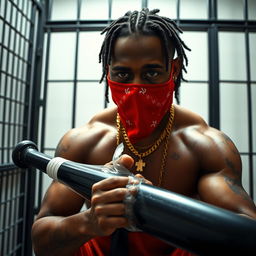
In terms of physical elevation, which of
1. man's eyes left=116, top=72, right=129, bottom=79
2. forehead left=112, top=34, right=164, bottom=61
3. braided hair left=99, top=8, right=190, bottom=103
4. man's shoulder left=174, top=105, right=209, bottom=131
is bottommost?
man's shoulder left=174, top=105, right=209, bottom=131

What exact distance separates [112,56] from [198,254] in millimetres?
639

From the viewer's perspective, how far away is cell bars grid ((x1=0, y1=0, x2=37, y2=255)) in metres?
1.31

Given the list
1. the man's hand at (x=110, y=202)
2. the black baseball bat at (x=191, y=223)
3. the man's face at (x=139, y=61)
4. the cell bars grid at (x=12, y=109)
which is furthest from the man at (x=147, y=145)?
the cell bars grid at (x=12, y=109)

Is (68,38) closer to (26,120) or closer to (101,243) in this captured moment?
(26,120)

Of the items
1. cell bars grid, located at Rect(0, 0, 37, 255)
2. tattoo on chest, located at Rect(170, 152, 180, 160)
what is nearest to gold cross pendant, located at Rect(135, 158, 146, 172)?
tattoo on chest, located at Rect(170, 152, 180, 160)

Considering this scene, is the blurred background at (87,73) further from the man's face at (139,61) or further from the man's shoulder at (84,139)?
the man's face at (139,61)

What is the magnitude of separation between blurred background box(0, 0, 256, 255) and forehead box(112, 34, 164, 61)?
90 cm

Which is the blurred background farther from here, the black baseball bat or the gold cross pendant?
the black baseball bat

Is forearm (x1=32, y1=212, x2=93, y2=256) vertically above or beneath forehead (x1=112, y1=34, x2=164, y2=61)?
beneath

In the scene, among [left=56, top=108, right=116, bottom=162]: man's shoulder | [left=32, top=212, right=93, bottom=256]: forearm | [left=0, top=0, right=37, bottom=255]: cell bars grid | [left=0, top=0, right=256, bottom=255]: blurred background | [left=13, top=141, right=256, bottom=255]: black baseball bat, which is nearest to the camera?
[left=13, top=141, right=256, bottom=255]: black baseball bat

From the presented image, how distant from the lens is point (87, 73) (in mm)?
1665

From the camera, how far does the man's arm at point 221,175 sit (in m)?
0.63

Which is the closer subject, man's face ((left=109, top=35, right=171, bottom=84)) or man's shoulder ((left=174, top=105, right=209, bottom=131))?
man's face ((left=109, top=35, right=171, bottom=84))

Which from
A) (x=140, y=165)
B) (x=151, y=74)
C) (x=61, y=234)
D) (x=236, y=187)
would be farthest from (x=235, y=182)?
(x=61, y=234)
